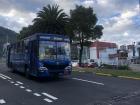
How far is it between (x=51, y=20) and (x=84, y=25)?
587 centimetres

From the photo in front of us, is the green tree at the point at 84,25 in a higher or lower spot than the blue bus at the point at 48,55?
higher

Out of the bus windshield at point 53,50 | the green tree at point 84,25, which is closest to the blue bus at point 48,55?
the bus windshield at point 53,50

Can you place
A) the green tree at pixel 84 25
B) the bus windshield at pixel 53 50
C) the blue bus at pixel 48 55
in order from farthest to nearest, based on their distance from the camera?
the green tree at pixel 84 25, the bus windshield at pixel 53 50, the blue bus at pixel 48 55

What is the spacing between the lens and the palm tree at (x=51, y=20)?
54.5 metres

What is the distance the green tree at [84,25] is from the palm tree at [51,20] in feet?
8.40

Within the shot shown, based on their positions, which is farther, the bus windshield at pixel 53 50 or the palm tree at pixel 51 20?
the palm tree at pixel 51 20

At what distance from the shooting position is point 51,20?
179ft

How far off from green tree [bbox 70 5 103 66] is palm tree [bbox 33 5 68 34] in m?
2.56

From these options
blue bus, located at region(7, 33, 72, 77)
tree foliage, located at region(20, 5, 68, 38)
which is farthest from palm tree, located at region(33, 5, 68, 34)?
blue bus, located at region(7, 33, 72, 77)

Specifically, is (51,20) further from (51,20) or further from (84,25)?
(84,25)

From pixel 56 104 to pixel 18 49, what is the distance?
55.7 ft

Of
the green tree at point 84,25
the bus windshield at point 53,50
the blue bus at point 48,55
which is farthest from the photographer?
the green tree at point 84,25

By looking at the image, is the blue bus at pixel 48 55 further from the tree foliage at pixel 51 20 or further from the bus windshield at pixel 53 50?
the tree foliage at pixel 51 20

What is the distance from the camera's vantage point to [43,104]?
12.0 m
